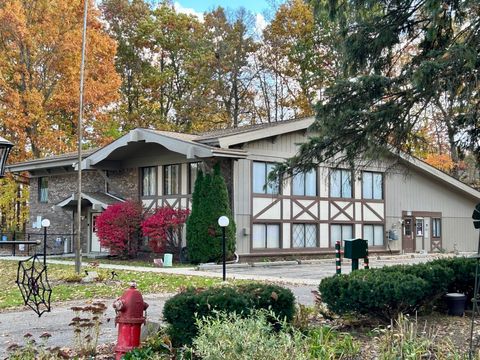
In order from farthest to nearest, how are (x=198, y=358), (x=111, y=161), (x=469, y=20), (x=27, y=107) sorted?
(x=27, y=107) < (x=111, y=161) < (x=469, y=20) < (x=198, y=358)

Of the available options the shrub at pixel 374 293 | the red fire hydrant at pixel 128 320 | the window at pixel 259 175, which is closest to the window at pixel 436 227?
the window at pixel 259 175

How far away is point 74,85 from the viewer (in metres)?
28.5

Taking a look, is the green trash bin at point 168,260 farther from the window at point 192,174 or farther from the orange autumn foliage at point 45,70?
the orange autumn foliage at point 45,70

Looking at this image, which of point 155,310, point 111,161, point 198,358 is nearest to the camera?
point 198,358

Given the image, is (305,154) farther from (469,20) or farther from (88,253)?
(88,253)

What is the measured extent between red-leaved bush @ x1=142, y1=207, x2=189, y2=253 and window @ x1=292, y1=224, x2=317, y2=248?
436cm

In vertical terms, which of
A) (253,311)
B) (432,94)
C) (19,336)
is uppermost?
(432,94)

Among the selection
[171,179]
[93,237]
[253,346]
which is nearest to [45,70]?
[93,237]

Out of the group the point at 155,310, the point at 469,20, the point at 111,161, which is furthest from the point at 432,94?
the point at 111,161

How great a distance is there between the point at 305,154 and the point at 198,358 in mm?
4435

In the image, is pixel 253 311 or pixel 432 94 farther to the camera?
pixel 432 94

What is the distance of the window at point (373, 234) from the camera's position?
24561 millimetres

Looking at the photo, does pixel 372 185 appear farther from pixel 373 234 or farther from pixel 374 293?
pixel 374 293

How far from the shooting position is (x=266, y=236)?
21.0 metres
